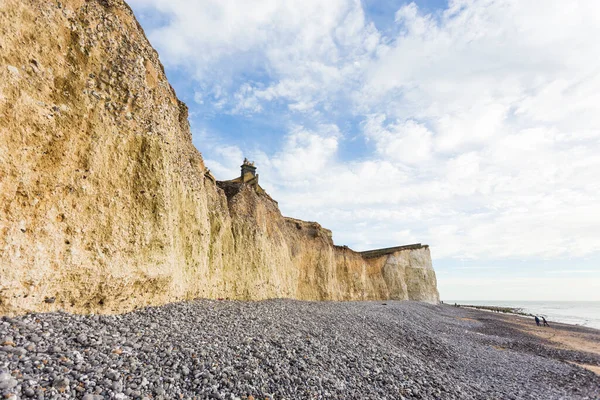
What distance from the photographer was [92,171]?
7.80 meters

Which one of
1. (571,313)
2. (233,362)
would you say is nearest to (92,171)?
(233,362)

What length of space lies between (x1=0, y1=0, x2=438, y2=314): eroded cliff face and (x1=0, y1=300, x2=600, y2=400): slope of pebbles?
0.88m

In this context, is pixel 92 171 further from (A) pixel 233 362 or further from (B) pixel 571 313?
(B) pixel 571 313

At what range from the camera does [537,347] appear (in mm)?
17828

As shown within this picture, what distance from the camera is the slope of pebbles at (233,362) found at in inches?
177

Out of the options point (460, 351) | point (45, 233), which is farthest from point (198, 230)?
point (460, 351)

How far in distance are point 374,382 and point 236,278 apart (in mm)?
9887

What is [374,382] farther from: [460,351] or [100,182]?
[100,182]

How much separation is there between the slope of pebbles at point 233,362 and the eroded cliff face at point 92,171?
883mm

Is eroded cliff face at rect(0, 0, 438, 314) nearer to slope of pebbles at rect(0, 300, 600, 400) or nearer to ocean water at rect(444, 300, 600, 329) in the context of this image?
slope of pebbles at rect(0, 300, 600, 400)

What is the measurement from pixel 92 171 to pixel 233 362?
604 cm

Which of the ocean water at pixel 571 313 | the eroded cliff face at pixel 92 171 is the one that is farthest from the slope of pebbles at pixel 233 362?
the ocean water at pixel 571 313

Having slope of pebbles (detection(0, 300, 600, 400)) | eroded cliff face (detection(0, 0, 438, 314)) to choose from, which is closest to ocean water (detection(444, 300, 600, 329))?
slope of pebbles (detection(0, 300, 600, 400))

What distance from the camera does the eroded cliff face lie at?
623 cm
